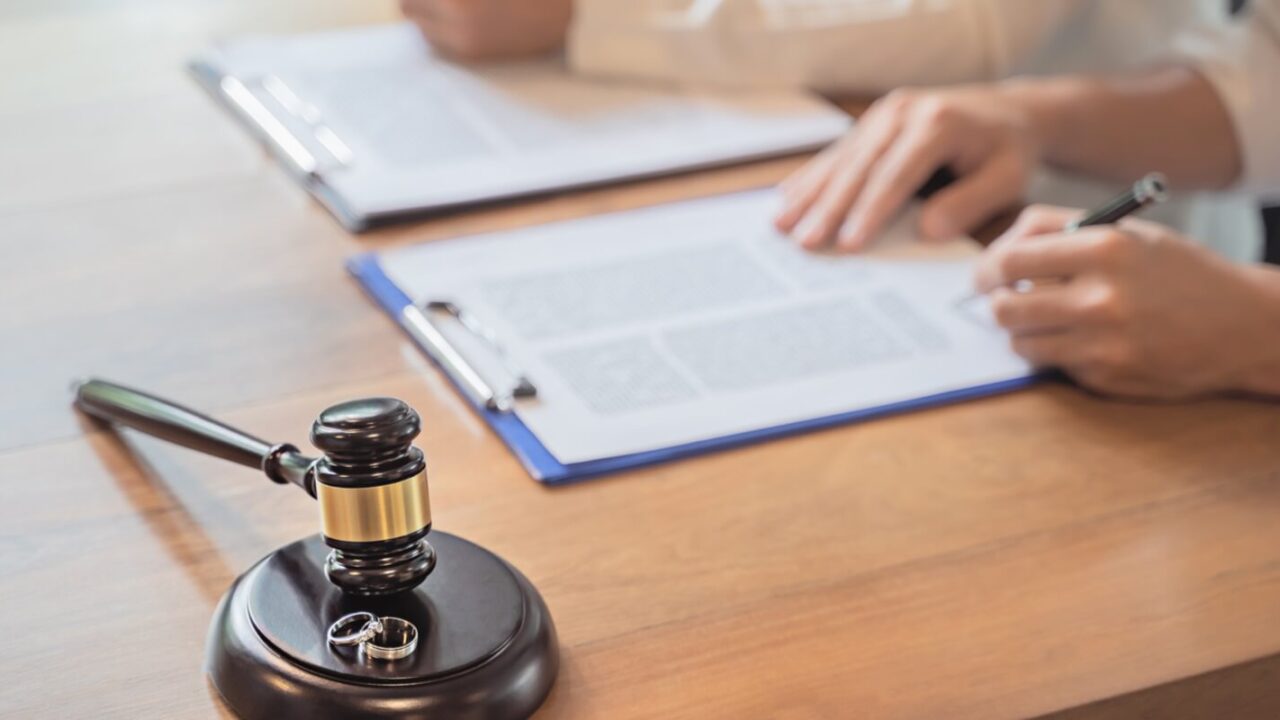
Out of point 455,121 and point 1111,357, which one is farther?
point 455,121

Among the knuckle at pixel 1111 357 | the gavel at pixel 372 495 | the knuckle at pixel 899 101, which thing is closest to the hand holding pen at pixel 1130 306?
the knuckle at pixel 1111 357

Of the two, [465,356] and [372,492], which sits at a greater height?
[372,492]

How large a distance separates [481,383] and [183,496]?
7.2 inches

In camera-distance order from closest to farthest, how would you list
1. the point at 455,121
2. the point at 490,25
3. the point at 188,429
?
the point at 188,429, the point at 455,121, the point at 490,25

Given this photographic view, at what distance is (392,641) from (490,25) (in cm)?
87

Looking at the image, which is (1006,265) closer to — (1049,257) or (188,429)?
(1049,257)

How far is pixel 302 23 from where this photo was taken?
5.00 feet

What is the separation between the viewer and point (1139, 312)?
0.94 m

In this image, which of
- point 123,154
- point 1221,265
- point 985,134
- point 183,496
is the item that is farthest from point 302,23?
point 1221,265

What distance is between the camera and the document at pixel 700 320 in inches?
35.3

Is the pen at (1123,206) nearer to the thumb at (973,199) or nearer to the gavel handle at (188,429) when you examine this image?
the thumb at (973,199)

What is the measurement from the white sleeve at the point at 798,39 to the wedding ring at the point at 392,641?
2.76ft

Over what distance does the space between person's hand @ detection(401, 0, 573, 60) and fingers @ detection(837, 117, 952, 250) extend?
0.40 m

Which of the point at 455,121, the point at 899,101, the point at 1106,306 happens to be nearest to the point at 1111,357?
the point at 1106,306
